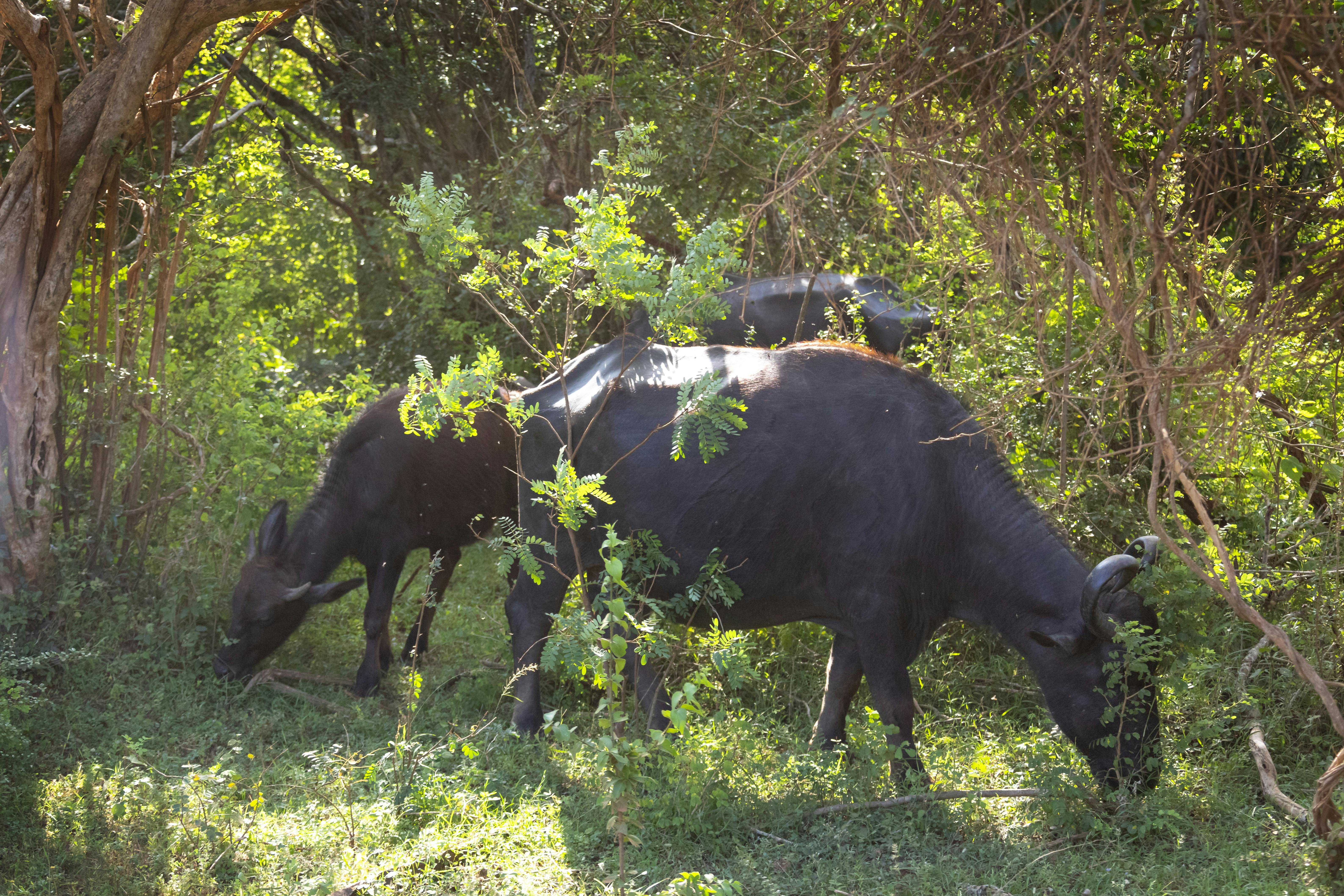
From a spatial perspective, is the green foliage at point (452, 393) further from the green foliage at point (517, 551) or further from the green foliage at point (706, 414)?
the green foliage at point (706, 414)

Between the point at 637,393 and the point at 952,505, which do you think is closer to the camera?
the point at 952,505

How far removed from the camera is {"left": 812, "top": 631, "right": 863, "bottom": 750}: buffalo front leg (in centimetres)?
588

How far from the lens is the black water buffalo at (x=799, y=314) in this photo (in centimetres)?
802

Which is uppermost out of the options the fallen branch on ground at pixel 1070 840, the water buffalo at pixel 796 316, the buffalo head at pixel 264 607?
the water buffalo at pixel 796 316

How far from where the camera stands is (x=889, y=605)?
532 cm

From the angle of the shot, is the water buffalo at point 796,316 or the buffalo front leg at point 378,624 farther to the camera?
the water buffalo at point 796,316

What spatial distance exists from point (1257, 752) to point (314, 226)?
398 inches

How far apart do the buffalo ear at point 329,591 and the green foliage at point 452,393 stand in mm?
2176

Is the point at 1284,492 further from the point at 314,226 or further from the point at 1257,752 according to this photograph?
the point at 314,226

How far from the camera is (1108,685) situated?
4.69 meters

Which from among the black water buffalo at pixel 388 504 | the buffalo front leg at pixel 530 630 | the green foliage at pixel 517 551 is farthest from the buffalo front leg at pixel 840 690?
the black water buffalo at pixel 388 504

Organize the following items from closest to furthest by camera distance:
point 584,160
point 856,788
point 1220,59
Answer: point 1220,59 → point 856,788 → point 584,160

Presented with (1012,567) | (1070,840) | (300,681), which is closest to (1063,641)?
(1012,567)

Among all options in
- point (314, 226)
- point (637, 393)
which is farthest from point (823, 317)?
point (314, 226)
